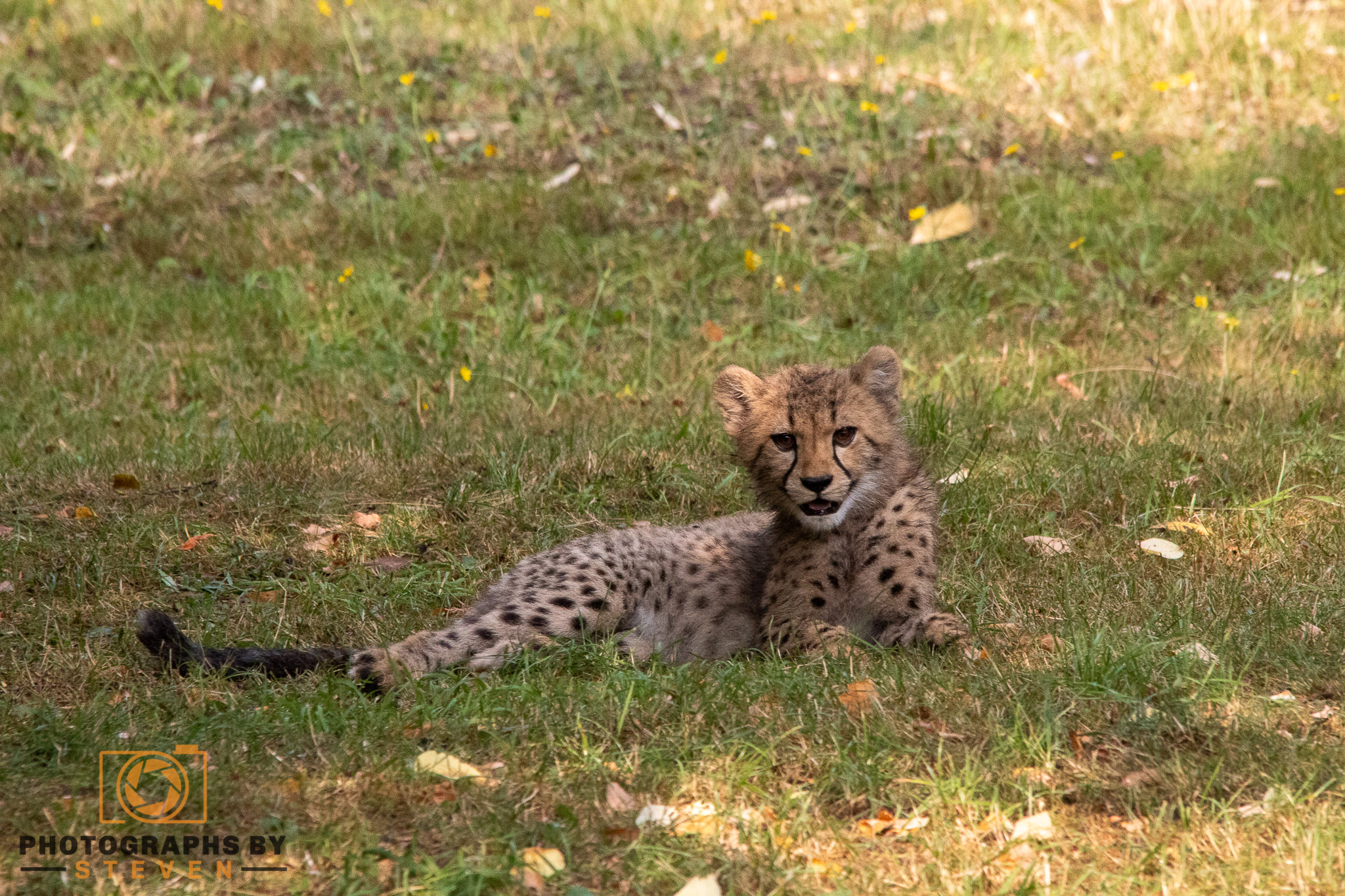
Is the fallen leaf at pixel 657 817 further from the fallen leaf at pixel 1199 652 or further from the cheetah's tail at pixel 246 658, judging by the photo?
the fallen leaf at pixel 1199 652

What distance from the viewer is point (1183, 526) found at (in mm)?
5270

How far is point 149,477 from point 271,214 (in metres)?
3.46

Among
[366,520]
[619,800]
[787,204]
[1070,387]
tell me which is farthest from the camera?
[787,204]

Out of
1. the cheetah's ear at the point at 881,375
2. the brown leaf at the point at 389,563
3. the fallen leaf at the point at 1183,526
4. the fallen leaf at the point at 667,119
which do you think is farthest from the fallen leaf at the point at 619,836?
the fallen leaf at the point at 667,119

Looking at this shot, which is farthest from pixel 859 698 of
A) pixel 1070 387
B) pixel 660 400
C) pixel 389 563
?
pixel 1070 387

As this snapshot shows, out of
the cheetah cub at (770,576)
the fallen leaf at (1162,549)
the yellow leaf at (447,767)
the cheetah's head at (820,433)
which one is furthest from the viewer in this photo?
the fallen leaf at (1162,549)

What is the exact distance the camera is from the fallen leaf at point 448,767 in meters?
3.50

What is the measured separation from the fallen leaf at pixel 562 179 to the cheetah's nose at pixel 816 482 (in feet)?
16.8

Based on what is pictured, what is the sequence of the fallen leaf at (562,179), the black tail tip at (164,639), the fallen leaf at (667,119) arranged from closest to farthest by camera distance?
the black tail tip at (164,639) → the fallen leaf at (562,179) → the fallen leaf at (667,119)

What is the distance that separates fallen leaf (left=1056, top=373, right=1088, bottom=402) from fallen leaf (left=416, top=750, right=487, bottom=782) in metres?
4.22

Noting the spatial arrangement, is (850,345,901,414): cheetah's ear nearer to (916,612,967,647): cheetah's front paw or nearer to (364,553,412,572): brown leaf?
(916,612,967,647): cheetah's front paw

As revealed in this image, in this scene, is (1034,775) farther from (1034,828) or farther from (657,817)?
(657,817)

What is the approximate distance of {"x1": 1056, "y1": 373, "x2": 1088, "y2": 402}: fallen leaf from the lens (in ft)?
22.3

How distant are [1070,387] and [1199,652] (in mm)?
3038
